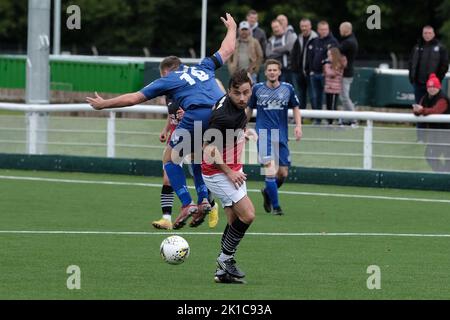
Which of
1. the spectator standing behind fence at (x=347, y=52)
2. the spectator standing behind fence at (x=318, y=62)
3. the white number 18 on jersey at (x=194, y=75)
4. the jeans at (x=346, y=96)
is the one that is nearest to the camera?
the white number 18 on jersey at (x=194, y=75)

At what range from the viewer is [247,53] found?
25406 millimetres

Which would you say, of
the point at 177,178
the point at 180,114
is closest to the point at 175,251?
the point at 177,178

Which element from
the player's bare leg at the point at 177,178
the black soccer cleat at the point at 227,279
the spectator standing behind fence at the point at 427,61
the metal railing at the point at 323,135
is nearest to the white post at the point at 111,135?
the metal railing at the point at 323,135

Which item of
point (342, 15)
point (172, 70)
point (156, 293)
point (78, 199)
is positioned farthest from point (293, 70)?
point (342, 15)

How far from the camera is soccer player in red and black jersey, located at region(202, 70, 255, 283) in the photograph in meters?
11.6

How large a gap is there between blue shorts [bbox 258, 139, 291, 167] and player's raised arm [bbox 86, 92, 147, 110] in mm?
4854

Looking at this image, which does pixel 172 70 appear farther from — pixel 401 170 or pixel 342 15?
pixel 342 15

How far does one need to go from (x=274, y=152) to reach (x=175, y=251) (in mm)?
5967

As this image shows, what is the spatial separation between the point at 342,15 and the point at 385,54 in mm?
2351

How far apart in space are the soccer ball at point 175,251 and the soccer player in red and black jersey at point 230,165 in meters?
0.52

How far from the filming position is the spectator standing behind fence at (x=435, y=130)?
Answer: 69.1 ft

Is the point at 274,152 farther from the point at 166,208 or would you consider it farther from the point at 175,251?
the point at 175,251

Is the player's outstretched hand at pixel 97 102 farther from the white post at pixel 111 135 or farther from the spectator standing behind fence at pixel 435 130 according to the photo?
the white post at pixel 111 135
